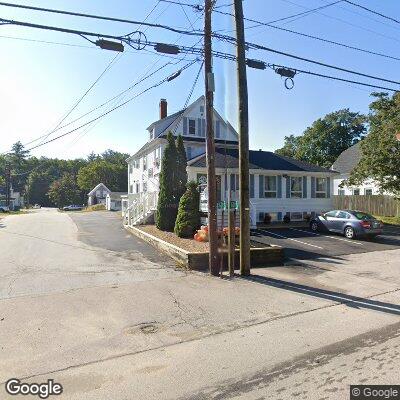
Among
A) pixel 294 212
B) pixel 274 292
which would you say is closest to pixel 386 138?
pixel 294 212

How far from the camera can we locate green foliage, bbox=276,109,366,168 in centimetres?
5941

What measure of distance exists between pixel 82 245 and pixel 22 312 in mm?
8459

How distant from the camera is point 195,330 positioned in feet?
20.7

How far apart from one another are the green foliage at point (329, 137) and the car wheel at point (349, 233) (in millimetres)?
41784

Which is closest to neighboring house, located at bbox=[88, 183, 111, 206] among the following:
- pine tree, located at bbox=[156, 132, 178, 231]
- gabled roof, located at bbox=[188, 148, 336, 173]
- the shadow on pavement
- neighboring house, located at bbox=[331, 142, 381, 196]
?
neighboring house, located at bbox=[331, 142, 381, 196]

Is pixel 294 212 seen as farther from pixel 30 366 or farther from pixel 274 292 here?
pixel 30 366

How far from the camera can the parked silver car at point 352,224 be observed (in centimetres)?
1841

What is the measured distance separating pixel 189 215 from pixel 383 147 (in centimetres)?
1749

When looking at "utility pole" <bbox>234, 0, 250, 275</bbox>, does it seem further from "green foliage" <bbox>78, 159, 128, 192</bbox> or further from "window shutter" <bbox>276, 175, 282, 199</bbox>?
"green foliage" <bbox>78, 159, 128, 192</bbox>

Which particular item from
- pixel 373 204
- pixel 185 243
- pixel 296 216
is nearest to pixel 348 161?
pixel 373 204

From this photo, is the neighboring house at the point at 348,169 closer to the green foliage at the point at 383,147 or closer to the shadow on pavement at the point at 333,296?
the green foliage at the point at 383,147

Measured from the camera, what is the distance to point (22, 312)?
7027 millimetres

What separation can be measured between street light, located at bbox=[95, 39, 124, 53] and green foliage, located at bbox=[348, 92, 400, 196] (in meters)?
22.0

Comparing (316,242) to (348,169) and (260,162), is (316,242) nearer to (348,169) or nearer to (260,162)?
(260,162)
